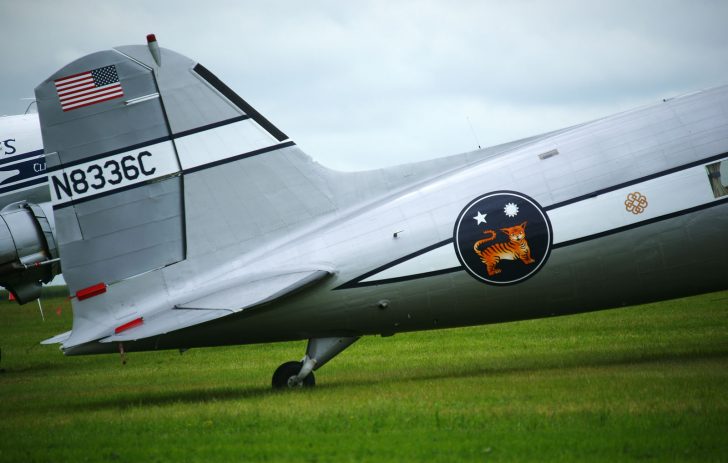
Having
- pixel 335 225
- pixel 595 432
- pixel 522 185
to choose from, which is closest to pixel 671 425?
pixel 595 432

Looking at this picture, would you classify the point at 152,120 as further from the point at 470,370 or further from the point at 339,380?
the point at 470,370

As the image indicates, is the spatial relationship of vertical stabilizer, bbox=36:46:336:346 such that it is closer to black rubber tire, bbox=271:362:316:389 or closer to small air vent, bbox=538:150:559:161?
black rubber tire, bbox=271:362:316:389

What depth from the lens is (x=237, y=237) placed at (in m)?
15.5

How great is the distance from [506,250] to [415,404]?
3.41m

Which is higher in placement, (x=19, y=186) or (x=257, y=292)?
(x=19, y=186)

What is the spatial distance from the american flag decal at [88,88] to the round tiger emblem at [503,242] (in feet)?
20.8

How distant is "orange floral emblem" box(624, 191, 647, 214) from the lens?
50.6 ft

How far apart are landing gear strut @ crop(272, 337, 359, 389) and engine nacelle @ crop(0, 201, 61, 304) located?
906cm

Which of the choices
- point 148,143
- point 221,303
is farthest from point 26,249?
point 221,303

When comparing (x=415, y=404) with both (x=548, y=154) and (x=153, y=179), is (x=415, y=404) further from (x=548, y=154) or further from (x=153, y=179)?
(x=153, y=179)

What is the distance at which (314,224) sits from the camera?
51.7 feet

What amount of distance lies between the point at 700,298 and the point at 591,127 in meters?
15.4

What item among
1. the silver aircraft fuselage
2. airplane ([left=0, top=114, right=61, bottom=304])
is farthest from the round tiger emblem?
airplane ([left=0, top=114, right=61, bottom=304])

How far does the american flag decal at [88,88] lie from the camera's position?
49.5ft
